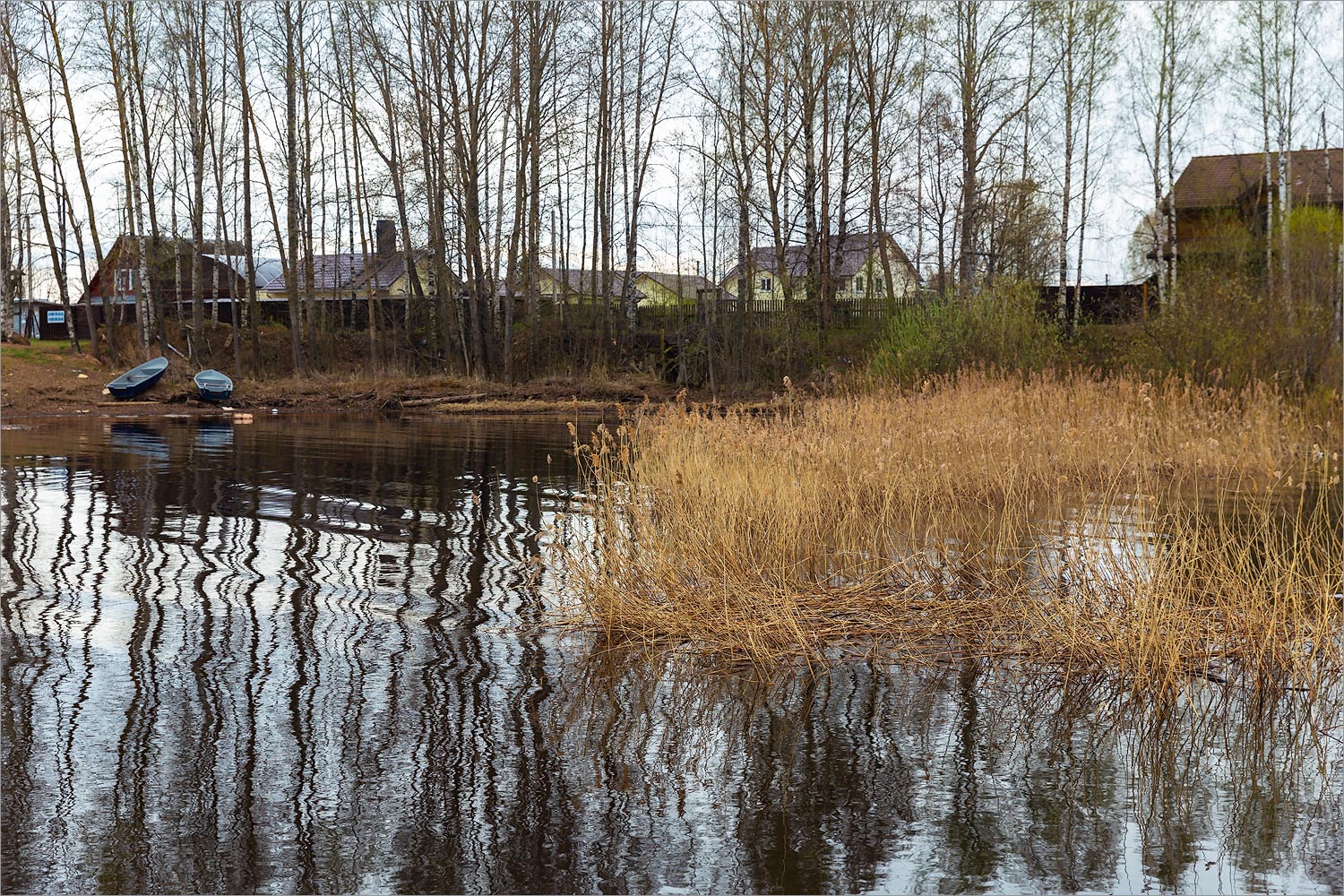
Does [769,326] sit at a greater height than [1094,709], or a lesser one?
greater

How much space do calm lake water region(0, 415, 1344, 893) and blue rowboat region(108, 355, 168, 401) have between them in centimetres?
2318

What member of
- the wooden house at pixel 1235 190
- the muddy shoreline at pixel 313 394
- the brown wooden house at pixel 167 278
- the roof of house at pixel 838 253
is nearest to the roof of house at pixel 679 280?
the roof of house at pixel 838 253

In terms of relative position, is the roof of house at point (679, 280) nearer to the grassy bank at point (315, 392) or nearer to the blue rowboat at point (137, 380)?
the grassy bank at point (315, 392)

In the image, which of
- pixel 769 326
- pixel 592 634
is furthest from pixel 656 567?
pixel 769 326

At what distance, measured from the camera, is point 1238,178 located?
44281mm

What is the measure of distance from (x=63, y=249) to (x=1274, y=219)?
36031 mm

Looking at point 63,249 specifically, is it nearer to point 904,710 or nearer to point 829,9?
point 829,9

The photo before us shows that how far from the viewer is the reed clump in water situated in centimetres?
614

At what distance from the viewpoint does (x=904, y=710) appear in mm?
5734

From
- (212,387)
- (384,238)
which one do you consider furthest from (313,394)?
(384,238)

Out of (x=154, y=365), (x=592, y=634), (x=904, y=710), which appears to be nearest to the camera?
(x=904, y=710)

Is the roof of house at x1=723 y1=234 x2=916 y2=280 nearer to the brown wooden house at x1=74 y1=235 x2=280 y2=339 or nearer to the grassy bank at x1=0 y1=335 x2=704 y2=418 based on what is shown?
the grassy bank at x1=0 y1=335 x2=704 y2=418

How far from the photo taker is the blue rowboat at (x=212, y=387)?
29719 millimetres

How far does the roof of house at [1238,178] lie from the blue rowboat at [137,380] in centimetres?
3044
